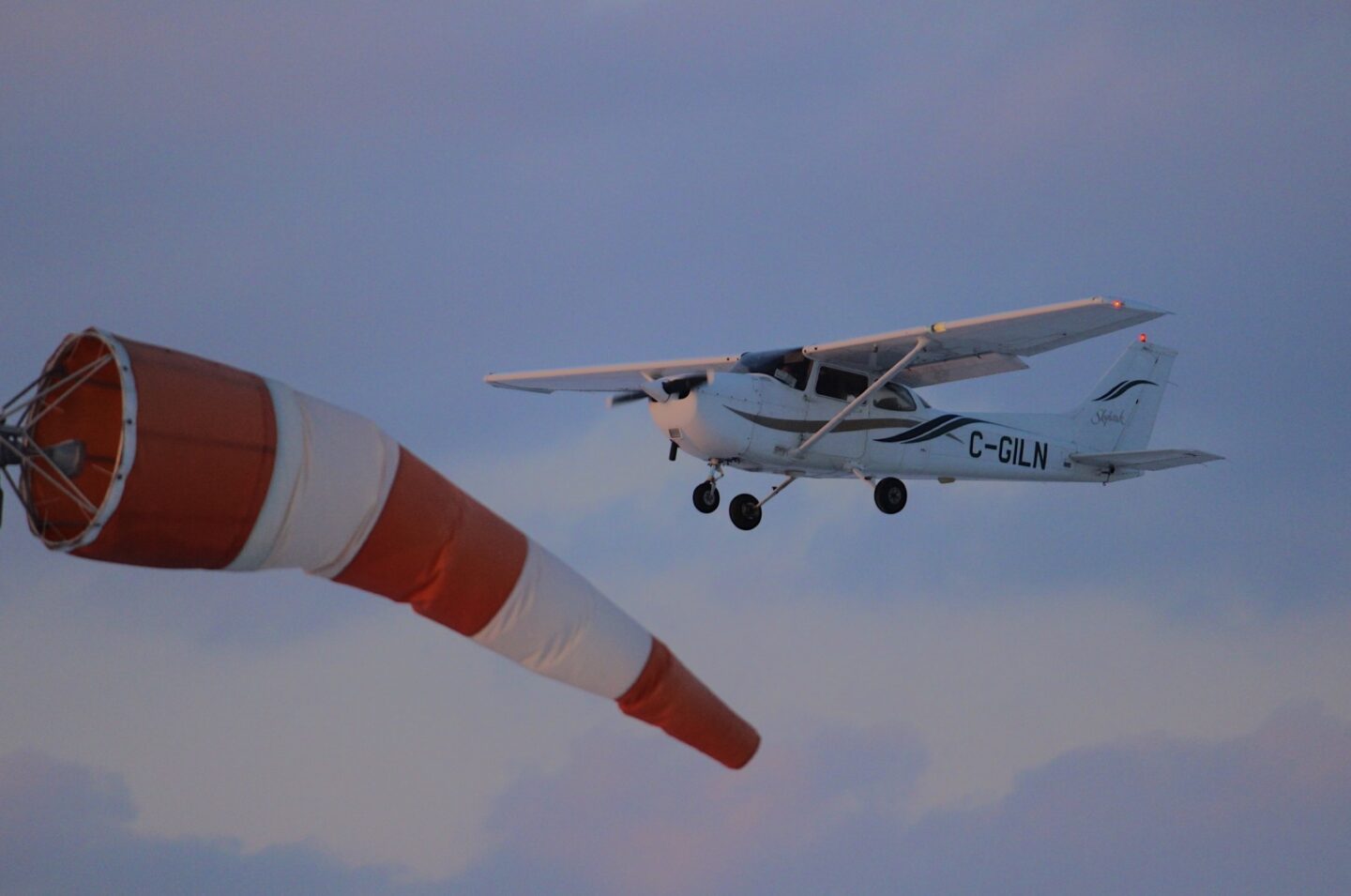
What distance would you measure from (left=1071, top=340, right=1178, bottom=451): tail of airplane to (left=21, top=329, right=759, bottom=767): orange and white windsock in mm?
18452

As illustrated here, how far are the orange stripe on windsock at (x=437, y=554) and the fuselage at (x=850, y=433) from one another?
12.4 metres

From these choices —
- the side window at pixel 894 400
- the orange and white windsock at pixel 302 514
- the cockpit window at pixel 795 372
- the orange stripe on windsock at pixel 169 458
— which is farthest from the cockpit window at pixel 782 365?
the orange stripe on windsock at pixel 169 458

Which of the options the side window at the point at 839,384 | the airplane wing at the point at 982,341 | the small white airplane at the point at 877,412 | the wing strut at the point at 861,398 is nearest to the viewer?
the airplane wing at the point at 982,341

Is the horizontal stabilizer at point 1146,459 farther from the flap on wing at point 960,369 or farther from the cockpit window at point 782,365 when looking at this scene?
the cockpit window at point 782,365

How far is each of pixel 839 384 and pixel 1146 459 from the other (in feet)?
17.5

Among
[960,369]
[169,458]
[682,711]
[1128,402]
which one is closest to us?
[169,458]

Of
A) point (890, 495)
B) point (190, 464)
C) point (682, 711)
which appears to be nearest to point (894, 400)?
point (890, 495)

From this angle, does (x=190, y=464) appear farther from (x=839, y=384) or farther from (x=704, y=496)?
(x=839, y=384)

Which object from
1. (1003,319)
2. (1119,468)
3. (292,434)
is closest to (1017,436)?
(1119,468)

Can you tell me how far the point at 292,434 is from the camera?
330 inches

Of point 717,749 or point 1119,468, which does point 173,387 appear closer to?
point 717,749

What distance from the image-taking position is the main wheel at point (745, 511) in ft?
76.6

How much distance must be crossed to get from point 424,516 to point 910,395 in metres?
15.7

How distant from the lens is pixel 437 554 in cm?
893
